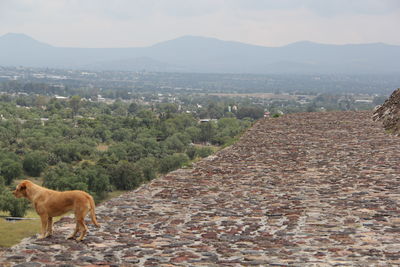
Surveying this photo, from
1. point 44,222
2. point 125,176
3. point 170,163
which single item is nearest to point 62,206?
point 44,222

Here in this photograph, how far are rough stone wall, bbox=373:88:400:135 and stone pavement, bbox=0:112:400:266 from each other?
452cm

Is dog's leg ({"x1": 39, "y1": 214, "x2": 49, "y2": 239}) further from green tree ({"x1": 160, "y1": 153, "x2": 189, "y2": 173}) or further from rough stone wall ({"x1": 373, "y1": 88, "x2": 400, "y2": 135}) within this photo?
green tree ({"x1": 160, "y1": 153, "x2": 189, "y2": 173})

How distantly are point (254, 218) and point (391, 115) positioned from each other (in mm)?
15501

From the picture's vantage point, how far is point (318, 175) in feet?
42.8

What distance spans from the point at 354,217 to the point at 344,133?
12.9 metres

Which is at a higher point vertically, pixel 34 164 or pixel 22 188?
pixel 22 188

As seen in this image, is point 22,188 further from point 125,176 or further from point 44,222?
point 125,176

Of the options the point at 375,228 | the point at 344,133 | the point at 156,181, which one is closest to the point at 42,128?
the point at 344,133

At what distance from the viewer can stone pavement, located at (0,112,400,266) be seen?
6859mm

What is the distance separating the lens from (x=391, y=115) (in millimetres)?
22766

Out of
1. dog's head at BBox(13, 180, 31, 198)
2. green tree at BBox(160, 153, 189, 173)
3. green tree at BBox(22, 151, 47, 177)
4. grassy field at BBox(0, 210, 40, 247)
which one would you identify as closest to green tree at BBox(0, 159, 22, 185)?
green tree at BBox(22, 151, 47, 177)

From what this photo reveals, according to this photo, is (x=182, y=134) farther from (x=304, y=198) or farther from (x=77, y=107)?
(x=304, y=198)

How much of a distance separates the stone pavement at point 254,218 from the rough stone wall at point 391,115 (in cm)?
452

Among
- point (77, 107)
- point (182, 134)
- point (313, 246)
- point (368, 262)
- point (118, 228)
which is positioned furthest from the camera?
point (77, 107)
